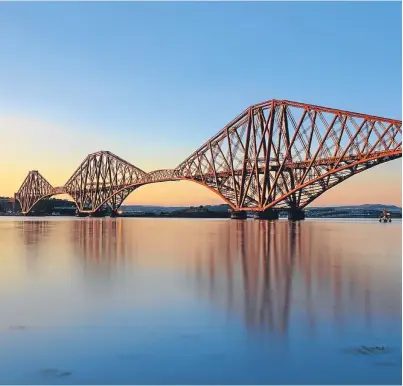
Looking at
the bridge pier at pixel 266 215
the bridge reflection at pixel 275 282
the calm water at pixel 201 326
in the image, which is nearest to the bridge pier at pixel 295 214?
the bridge pier at pixel 266 215

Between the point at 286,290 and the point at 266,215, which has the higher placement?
the point at 266,215

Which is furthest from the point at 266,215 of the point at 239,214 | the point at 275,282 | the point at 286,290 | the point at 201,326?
the point at 201,326

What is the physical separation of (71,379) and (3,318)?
392 cm

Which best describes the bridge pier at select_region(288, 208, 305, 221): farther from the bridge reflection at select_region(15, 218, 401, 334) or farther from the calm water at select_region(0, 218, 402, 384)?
the calm water at select_region(0, 218, 402, 384)

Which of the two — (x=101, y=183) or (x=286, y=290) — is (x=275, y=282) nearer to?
(x=286, y=290)

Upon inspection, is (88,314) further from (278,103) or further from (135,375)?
(278,103)

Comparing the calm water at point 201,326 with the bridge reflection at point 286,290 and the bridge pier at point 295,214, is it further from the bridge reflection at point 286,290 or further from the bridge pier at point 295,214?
the bridge pier at point 295,214

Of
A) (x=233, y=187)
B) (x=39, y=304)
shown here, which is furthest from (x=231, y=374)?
(x=233, y=187)

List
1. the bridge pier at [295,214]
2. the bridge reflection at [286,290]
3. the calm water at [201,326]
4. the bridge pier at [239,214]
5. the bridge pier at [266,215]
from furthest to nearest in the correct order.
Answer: the bridge pier at [239,214], the bridge pier at [295,214], the bridge pier at [266,215], the bridge reflection at [286,290], the calm water at [201,326]

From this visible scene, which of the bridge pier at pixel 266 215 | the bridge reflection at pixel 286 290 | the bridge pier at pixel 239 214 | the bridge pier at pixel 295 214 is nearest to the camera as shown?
the bridge reflection at pixel 286 290

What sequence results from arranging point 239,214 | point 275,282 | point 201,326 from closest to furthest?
point 201,326 → point 275,282 → point 239,214

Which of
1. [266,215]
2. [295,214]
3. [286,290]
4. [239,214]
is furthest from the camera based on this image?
[239,214]

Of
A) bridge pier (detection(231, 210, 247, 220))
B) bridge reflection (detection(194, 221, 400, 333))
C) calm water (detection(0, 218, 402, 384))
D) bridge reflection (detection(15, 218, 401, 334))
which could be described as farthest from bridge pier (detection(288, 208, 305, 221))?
calm water (detection(0, 218, 402, 384))

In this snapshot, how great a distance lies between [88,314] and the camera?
31.7ft
